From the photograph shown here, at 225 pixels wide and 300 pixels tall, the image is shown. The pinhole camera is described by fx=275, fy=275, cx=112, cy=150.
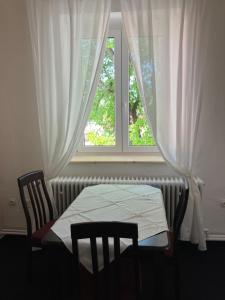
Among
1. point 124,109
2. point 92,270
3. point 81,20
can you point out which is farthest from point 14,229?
point 81,20

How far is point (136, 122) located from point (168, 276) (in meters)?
1.52

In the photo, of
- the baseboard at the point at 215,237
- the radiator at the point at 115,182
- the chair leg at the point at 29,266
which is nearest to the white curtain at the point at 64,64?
the radiator at the point at 115,182

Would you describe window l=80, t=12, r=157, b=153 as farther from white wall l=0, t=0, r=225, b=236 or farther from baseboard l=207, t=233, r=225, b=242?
baseboard l=207, t=233, r=225, b=242

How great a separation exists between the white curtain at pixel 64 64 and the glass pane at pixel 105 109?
33 centimetres

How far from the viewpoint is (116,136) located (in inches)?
118

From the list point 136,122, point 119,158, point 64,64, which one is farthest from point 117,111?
point 64,64

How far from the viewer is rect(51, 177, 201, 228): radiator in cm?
268

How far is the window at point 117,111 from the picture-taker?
288 cm

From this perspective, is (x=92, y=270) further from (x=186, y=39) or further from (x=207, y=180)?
(x=186, y=39)

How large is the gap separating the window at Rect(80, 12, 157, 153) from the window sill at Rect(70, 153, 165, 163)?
67 millimetres

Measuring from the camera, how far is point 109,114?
2977mm

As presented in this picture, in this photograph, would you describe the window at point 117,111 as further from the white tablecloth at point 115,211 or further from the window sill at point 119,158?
the white tablecloth at point 115,211

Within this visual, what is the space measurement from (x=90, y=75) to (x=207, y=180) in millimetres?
1566

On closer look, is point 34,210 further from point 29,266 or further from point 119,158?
point 119,158
